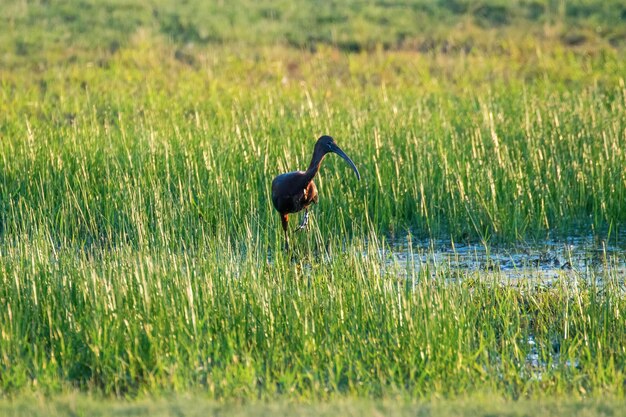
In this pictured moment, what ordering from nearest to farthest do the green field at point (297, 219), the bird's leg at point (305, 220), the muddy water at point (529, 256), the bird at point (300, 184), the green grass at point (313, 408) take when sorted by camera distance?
the green grass at point (313, 408), the green field at point (297, 219), the muddy water at point (529, 256), the bird at point (300, 184), the bird's leg at point (305, 220)

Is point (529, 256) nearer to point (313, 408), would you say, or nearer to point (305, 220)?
point (305, 220)

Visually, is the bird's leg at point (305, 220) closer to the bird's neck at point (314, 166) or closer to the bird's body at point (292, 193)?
the bird's body at point (292, 193)

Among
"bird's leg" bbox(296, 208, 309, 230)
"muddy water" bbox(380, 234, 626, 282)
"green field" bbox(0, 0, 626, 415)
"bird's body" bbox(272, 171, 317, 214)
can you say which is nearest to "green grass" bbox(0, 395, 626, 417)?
"green field" bbox(0, 0, 626, 415)

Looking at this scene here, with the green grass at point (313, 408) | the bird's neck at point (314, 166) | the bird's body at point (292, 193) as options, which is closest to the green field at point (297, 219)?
the green grass at point (313, 408)

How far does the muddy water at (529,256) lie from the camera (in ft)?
24.4

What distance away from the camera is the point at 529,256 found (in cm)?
796

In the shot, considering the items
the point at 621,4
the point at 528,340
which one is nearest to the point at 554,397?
the point at 528,340

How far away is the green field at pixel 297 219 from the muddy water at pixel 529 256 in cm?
9

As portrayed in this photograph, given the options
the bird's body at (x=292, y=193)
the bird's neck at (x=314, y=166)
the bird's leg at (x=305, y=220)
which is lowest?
the bird's leg at (x=305, y=220)

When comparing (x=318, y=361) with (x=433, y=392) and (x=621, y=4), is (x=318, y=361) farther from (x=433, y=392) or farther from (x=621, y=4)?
(x=621, y=4)

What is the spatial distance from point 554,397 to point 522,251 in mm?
3385

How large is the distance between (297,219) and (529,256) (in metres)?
1.96

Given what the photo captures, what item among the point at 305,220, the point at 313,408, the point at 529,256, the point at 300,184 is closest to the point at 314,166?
the point at 300,184

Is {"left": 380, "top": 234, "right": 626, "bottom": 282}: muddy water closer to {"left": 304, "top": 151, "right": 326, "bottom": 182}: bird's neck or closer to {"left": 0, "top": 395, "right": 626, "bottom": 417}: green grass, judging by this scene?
{"left": 304, "top": 151, "right": 326, "bottom": 182}: bird's neck
